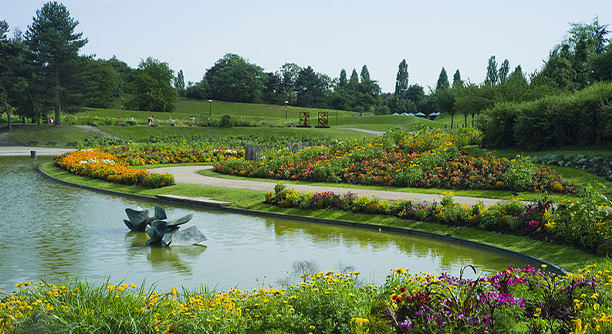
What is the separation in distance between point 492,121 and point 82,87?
44.1 metres

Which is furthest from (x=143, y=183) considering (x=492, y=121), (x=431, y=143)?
(x=492, y=121)

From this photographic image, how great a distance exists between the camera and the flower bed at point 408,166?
51.4 ft

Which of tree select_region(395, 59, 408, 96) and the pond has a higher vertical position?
tree select_region(395, 59, 408, 96)

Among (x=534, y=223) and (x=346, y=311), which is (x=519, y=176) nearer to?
(x=534, y=223)

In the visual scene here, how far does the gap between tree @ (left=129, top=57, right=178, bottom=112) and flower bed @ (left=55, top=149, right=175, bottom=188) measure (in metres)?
53.9

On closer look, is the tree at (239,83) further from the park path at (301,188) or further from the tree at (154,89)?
the park path at (301,188)

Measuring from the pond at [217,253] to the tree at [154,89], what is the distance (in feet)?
228

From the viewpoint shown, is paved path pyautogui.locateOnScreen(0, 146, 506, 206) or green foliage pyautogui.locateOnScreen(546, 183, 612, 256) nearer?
green foliage pyautogui.locateOnScreen(546, 183, 612, 256)

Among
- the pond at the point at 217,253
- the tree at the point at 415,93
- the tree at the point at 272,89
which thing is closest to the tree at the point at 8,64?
the pond at the point at 217,253

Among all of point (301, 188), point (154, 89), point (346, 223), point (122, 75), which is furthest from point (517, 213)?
point (122, 75)

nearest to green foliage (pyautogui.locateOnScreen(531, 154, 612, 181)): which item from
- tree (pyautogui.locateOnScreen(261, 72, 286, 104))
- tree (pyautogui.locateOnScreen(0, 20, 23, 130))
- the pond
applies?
the pond

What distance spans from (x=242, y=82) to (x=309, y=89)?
14031 millimetres

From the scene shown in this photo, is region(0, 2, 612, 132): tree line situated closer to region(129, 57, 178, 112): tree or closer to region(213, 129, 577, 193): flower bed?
region(129, 57, 178, 112): tree

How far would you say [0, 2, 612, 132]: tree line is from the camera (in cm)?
4273
